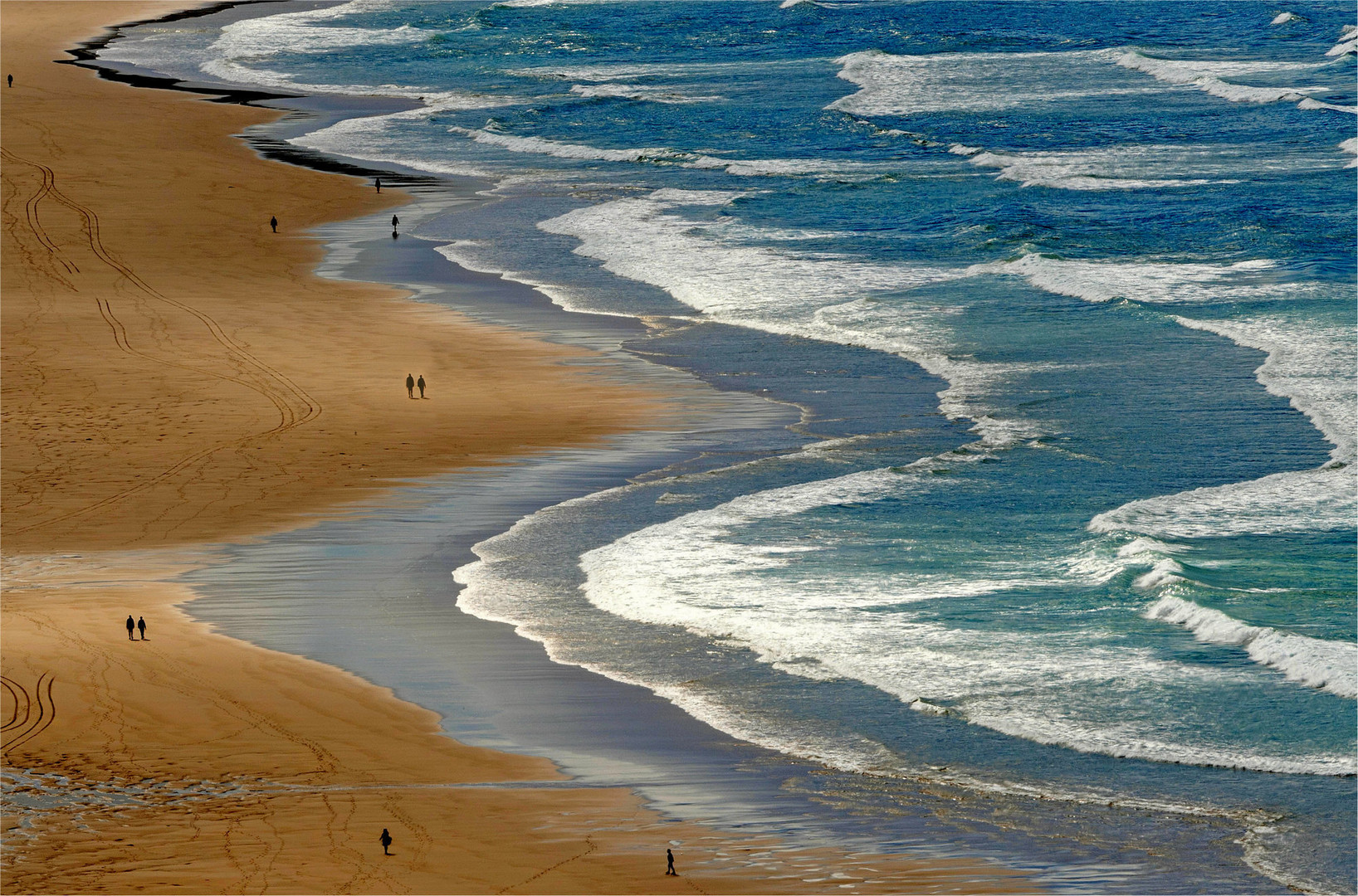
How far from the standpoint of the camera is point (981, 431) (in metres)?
22.3

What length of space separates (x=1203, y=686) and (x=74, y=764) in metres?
8.93

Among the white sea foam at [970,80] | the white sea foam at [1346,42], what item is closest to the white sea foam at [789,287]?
the white sea foam at [970,80]

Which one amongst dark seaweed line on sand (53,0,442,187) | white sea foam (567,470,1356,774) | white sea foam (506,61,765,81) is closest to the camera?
white sea foam (567,470,1356,774)

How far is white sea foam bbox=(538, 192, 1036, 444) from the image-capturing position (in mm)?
25547

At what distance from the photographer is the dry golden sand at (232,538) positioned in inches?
435

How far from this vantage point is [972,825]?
463 inches

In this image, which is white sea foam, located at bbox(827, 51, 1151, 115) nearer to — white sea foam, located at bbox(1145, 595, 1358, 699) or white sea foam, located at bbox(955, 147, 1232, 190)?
white sea foam, located at bbox(955, 147, 1232, 190)

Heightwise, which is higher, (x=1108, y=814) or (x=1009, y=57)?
(x=1009, y=57)

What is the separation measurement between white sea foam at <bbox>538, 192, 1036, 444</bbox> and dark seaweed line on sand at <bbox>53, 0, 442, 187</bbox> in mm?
7584

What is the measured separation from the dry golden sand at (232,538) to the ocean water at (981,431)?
79.4 inches

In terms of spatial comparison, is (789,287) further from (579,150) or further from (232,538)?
(579,150)

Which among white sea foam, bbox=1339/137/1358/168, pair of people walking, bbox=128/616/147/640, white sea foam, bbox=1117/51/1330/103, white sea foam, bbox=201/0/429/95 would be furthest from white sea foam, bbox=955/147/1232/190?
pair of people walking, bbox=128/616/147/640

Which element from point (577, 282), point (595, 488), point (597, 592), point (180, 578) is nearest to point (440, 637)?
point (597, 592)

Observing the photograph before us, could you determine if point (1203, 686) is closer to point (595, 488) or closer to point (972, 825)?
point (972, 825)
